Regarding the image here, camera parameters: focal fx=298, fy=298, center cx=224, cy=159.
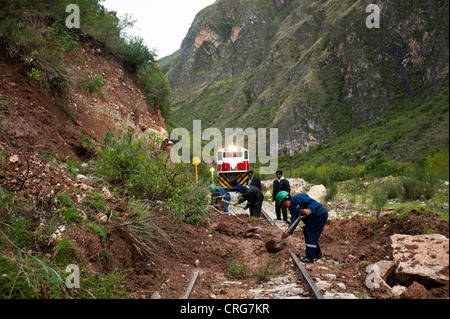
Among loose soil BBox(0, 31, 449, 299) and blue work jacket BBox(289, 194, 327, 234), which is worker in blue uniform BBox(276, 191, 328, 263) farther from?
loose soil BBox(0, 31, 449, 299)

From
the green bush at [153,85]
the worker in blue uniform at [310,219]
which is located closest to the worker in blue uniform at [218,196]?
the worker in blue uniform at [310,219]

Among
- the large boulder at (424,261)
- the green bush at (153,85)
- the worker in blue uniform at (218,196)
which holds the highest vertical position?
the green bush at (153,85)

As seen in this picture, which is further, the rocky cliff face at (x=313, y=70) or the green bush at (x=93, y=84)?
the rocky cliff face at (x=313, y=70)

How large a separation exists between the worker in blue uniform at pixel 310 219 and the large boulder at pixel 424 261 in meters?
1.60

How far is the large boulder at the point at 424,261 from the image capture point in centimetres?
316

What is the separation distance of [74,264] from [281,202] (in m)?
3.87

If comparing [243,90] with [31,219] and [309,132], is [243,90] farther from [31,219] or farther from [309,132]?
[31,219]

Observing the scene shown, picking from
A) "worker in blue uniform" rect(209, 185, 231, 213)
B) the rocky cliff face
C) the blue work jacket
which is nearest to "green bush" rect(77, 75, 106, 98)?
"worker in blue uniform" rect(209, 185, 231, 213)

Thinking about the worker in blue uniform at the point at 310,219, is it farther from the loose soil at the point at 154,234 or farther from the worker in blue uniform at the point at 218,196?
the worker in blue uniform at the point at 218,196

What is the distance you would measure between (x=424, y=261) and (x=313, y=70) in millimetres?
85805

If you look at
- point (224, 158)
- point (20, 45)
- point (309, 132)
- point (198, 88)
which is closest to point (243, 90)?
point (198, 88)

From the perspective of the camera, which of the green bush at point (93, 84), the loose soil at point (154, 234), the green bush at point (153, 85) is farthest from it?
the green bush at point (153, 85)

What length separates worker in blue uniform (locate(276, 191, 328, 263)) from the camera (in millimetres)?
5570

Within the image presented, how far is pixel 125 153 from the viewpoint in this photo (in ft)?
23.8
